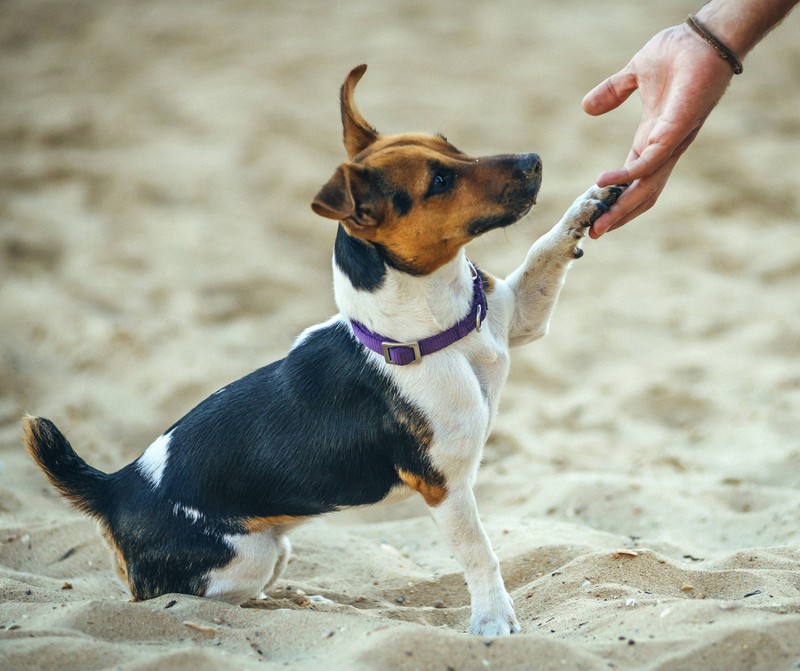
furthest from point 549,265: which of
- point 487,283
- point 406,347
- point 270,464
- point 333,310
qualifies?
point 333,310

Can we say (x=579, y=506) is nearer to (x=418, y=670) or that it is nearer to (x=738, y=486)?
(x=738, y=486)

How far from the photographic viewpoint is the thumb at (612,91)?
359 cm

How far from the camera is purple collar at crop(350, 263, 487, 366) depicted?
308cm

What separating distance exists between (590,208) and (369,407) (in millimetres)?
1073

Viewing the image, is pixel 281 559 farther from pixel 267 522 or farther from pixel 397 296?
pixel 397 296

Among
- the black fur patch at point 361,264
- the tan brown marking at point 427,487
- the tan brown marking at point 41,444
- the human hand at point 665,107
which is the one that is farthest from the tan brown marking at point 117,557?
the human hand at point 665,107

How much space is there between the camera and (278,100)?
8500mm

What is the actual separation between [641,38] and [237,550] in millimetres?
7534

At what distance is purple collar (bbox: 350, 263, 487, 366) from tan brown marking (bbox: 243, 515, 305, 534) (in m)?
0.69

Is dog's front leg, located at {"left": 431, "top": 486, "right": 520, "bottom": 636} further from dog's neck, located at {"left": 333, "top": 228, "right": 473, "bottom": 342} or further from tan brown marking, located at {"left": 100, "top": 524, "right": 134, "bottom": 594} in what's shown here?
tan brown marking, located at {"left": 100, "top": 524, "right": 134, "bottom": 594}

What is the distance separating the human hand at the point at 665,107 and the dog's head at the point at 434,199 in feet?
1.30


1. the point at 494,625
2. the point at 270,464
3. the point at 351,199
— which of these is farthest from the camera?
the point at 270,464

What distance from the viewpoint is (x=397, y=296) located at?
3.12 m

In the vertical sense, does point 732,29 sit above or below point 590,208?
above
